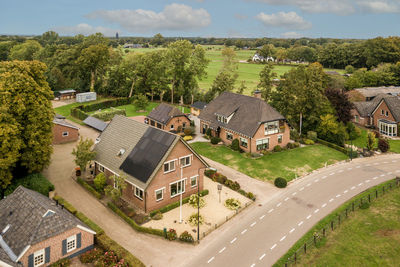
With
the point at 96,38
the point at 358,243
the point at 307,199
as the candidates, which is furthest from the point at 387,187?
the point at 96,38

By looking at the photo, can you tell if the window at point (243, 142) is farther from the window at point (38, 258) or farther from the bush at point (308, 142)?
the window at point (38, 258)

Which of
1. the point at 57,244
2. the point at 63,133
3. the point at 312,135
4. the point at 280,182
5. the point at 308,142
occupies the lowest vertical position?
the point at 57,244

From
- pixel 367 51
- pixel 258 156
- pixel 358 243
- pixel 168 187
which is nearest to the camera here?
pixel 358 243

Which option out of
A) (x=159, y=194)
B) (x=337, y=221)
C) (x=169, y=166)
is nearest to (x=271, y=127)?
(x=337, y=221)

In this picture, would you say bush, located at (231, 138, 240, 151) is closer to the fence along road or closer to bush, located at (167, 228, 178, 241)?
the fence along road

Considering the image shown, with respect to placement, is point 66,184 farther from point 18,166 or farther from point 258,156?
point 258,156

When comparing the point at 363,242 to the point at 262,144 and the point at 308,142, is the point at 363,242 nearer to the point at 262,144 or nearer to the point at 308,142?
the point at 262,144
